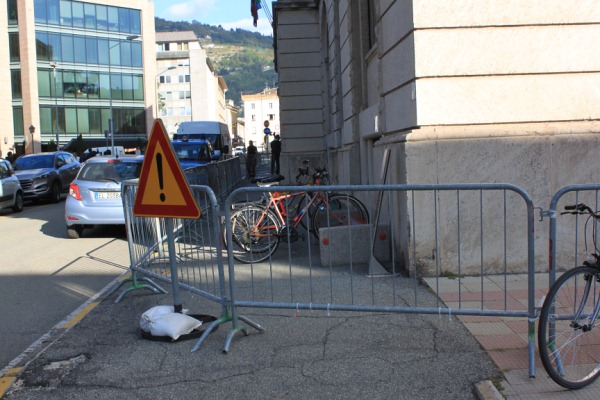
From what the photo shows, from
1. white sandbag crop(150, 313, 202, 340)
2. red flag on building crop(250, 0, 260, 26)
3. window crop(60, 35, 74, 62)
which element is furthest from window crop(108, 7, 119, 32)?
white sandbag crop(150, 313, 202, 340)

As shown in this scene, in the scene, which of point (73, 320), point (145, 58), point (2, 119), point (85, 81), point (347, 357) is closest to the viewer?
point (347, 357)

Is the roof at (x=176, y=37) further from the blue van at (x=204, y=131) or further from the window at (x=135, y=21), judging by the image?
the blue van at (x=204, y=131)

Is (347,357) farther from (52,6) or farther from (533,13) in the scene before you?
(52,6)

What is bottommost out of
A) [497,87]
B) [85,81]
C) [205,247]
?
[205,247]

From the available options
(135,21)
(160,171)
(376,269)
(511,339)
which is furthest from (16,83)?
(511,339)

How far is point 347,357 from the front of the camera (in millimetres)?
4961

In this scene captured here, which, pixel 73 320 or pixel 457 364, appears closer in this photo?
pixel 457 364

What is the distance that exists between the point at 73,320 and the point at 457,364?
13.1ft

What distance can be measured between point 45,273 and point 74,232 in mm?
3662

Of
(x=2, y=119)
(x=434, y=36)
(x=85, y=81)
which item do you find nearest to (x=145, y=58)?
(x=85, y=81)

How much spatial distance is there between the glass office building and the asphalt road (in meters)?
48.2

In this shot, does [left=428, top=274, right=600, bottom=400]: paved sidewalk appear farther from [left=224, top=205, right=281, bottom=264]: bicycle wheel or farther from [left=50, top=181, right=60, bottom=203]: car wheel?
[left=50, top=181, right=60, bottom=203]: car wheel

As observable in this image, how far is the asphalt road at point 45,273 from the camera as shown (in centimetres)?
647

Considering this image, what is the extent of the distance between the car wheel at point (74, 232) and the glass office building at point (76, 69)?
1913 inches
